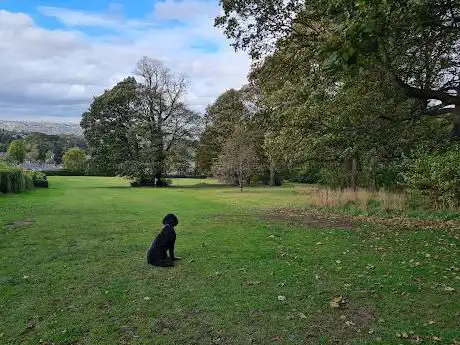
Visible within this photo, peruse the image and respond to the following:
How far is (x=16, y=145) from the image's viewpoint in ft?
264

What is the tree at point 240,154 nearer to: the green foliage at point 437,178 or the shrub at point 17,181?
the shrub at point 17,181

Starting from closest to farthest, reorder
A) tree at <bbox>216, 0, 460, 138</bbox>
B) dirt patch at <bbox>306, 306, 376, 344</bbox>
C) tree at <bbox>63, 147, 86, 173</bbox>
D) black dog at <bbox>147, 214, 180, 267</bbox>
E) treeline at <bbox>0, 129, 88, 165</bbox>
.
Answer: dirt patch at <bbox>306, 306, 376, 344</bbox>, black dog at <bbox>147, 214, 180, 267</bbox>, tree at <bbox>216, 0, 460, 138</bbox>, tree at <bbox>63, 147, 86, 173</bbox>, treeline at <bbox>0, 129, 88, 165</bbox>

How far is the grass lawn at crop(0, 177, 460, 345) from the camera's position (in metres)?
5.05

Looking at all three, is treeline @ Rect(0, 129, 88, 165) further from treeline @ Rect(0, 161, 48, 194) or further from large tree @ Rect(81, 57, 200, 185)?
treeline @ Rect(0, 161, 48, 194)

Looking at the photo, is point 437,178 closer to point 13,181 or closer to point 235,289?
point 235,289

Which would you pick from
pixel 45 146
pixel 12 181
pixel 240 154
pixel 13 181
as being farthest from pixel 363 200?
pixel 45 146

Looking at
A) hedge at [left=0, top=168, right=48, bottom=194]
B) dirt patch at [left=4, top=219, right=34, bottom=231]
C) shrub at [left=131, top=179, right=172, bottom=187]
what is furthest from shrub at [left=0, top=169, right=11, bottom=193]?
shrub at [left=131, top=179, right=172, bottom=187]

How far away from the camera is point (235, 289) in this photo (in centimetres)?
670

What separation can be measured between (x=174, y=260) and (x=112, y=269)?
4.08ft

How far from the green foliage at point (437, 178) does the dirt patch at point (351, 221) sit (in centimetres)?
116

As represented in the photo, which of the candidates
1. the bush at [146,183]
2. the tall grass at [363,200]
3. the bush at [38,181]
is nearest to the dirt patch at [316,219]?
the tall grass at [363,200]

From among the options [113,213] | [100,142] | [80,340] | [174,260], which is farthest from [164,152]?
[80,340]

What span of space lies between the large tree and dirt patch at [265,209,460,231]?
115 feet

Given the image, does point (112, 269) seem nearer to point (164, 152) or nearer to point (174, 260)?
point (174, 260)
